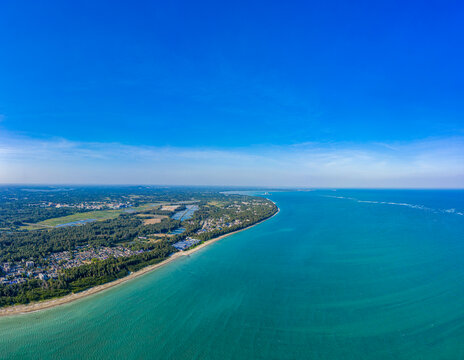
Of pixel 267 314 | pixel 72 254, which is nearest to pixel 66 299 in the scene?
pixel 72 254

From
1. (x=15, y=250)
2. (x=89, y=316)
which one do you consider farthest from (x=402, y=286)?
(x=15, y=250)

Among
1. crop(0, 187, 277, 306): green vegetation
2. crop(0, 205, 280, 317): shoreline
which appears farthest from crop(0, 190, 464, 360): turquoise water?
crop(0, 187, 277, 306): green vegetation

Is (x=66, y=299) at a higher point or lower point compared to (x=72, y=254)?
lower

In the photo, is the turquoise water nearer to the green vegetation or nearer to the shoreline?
the shoreline

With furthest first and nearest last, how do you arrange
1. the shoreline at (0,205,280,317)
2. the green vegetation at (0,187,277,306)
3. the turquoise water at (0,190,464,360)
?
the green vegetation at (0,187,277,306)
the shoreline at (0,205,280,317)
the turquoise water at (0,190,464,360)

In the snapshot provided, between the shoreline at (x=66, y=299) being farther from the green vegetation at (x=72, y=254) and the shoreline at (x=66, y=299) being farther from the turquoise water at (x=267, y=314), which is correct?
the turquoise water at (x=267, y=314)

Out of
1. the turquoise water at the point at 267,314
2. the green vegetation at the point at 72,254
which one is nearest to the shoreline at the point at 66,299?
the green vegetation at the point at 72,254

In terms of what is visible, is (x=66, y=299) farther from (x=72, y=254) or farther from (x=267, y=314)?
(x=267, y=314)

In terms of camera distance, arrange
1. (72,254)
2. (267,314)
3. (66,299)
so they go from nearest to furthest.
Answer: (267,314)
(66,299)
(72,254)

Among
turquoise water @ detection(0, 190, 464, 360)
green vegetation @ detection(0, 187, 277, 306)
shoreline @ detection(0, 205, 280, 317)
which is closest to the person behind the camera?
turquoise water @ detection(0, 190, 464, 360)
